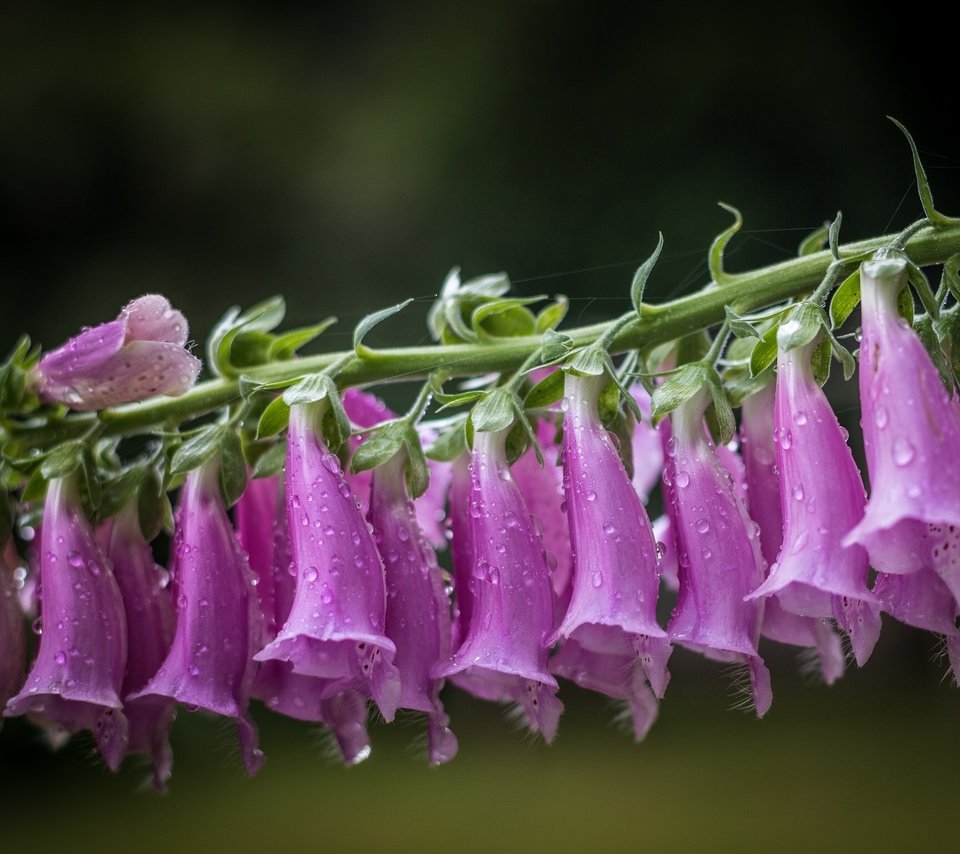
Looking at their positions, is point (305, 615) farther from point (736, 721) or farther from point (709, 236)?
point (736, 721)

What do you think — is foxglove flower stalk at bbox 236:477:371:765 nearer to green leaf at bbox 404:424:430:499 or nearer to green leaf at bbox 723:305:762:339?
green leaf at bbox 404:424:430:499

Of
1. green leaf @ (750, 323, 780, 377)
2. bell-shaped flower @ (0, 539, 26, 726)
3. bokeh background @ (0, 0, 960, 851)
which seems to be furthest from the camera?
bokeh background @ (0, 0, 960, 851)

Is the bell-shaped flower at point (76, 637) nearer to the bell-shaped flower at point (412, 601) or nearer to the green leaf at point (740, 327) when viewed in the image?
the bell-shaped flower at point (412, 601)

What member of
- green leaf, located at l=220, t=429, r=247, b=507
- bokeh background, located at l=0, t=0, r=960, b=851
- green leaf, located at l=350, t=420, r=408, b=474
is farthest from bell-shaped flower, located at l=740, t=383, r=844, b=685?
bokeh background, located at l=0, t=0, r=960, b=851

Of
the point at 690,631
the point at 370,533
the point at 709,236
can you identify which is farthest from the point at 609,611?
the point at 709,236

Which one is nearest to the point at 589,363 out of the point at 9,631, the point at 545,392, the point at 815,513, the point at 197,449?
the point at 545,392

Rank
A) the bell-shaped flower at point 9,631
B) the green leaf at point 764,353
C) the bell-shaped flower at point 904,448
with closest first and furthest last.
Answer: the bell-shaped flower at point 904,448 < the green leaf at point 764,353 < the bell-shaped flower at point 9,631

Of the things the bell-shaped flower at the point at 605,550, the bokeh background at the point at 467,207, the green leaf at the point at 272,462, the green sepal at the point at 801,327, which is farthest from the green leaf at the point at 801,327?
the bokeh background at the point at 467,207
